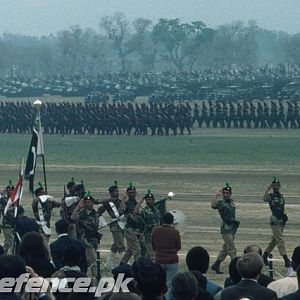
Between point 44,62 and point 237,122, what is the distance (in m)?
118

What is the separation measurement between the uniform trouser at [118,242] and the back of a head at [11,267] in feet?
30.8

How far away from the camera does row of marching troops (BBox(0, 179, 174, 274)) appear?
744 inches

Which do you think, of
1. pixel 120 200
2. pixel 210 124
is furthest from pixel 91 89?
pixel 120 200

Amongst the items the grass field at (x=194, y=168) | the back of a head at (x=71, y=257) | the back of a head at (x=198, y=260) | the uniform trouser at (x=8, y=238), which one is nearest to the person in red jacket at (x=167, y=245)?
the grass field at (x=194, y=168)

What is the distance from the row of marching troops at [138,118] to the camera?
52.0m

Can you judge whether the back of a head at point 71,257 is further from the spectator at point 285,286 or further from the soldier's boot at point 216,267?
the soldier's boot at point 216,267

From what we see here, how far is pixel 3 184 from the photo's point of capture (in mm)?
32438

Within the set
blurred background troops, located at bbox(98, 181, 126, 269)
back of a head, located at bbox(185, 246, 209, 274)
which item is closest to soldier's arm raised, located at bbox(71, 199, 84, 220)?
blurred background troops, located at bbox(98, 181, 126, 269)

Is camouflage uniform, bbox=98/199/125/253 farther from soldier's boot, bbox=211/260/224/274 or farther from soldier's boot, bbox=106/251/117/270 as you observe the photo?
soldier's boot, bbox=211/260/224/274

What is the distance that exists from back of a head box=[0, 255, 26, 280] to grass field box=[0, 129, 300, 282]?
842 centimetres

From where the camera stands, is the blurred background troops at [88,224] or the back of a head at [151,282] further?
the blurred background troops at [88,224]

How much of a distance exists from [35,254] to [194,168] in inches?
949

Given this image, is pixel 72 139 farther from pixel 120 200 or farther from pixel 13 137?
pixel 120 200

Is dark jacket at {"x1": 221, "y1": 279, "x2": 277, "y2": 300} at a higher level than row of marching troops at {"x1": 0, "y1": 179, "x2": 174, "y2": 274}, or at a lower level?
higher
